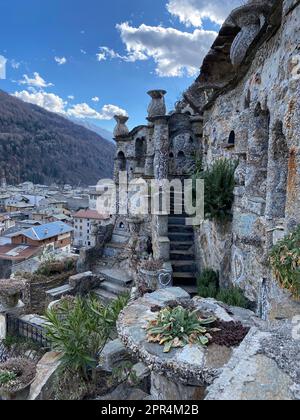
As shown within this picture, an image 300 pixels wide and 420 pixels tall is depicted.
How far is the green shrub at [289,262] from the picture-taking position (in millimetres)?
2734

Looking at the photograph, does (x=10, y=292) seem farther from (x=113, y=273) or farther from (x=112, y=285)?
(x=113, y=273)

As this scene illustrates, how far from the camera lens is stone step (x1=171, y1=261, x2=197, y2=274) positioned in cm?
770

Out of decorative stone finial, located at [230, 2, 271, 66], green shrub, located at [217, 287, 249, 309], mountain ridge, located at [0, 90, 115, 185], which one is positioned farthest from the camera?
mountain ridge, located at [0, 90, 115, 185]

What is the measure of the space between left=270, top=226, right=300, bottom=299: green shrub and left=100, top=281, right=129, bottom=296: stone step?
252 inches

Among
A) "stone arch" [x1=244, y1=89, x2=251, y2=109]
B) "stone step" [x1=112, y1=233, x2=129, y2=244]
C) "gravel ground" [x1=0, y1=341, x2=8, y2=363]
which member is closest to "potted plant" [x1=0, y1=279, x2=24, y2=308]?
"gravel ground" [x1=0, y1=341, x2=8, y2=363]

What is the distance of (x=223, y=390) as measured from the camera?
165cm

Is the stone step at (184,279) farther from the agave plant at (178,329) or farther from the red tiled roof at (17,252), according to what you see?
the red tiled roof at (17,252)

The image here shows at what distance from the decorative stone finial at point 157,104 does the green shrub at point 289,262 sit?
943 centimetres

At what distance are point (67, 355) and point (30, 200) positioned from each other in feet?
171

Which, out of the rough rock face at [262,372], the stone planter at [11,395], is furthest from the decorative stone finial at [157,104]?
the rough rock face at [262,372]

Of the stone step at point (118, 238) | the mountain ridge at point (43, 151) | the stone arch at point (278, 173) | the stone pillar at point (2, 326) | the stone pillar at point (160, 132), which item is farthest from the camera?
the mountain ridge at point (43, 151)

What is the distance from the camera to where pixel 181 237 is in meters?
8.52

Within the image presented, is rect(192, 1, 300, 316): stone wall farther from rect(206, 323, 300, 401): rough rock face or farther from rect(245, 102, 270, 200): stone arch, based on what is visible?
rect(206, 323, 300, 401): rough rock face
